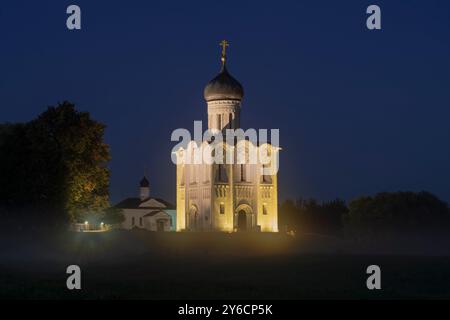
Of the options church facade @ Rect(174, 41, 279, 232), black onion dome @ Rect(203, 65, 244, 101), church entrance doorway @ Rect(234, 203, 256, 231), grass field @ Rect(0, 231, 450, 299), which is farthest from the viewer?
black onion dome @ Rect(203, 65, 244, 101)

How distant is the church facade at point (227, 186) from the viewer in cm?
6088

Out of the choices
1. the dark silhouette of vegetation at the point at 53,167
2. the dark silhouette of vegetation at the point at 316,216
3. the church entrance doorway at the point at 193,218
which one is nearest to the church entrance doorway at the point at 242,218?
the church entrance doorway at the point at 193,218

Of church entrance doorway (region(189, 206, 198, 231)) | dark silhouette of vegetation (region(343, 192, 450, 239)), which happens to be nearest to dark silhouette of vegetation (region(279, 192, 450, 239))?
dark silhouette of vegetation (region(343, 192, 450, 239))

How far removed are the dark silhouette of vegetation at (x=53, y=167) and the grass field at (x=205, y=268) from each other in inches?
72.8

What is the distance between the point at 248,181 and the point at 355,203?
12280mm

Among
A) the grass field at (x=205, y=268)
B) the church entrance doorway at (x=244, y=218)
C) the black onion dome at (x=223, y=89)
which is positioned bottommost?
the grass field at (x=205, y=268)

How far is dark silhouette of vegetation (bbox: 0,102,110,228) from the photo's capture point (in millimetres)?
50062

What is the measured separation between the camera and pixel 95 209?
53.0 meters

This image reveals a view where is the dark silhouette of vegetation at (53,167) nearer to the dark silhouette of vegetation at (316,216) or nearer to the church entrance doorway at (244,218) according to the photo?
the church entrance doorway at (244,218)

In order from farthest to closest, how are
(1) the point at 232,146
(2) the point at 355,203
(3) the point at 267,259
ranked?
1. (2) the point at 355,203
2. (1) the point at 232,146
3. (3) the point at 267,259

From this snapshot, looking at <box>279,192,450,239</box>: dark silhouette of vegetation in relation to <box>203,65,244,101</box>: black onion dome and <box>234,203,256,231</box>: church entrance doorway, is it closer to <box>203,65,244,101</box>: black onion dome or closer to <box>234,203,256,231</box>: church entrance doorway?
<box>234,203,256,231</box>: church entrance doorway

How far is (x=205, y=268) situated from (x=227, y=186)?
20807mm

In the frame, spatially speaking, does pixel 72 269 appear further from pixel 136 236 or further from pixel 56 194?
pixel 136 236
